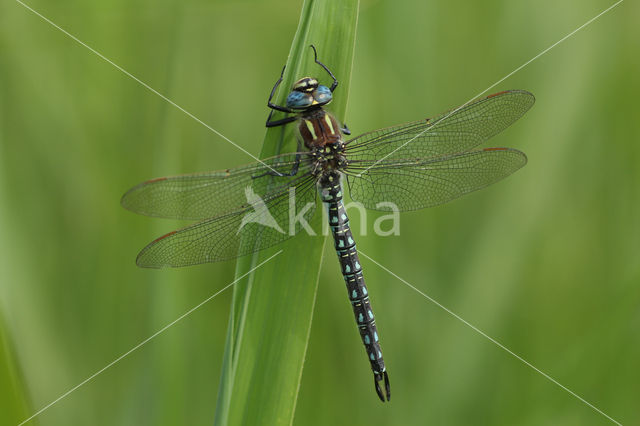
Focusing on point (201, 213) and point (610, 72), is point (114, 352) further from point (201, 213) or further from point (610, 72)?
point (610, 72)

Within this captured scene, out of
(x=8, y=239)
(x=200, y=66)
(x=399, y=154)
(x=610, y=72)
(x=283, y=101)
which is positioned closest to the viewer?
(x=283, y=101)

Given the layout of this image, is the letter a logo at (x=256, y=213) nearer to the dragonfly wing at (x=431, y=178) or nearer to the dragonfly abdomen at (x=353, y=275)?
→ the dragonfly abdomen at (x=353, y=275)

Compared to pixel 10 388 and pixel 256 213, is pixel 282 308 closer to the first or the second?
pixel 256 213

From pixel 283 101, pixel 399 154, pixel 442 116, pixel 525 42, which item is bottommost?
pixel 399 154

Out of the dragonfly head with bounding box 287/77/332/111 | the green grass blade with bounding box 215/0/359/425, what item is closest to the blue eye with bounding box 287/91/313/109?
the dragonfly head with bounding box 287/77/332/111

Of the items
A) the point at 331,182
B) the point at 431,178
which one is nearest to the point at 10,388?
the point at 331,182

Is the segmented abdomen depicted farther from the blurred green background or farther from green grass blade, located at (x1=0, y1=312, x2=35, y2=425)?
→ green grass blade, located at (x1=0, y1=312, x2=35, y2=425)

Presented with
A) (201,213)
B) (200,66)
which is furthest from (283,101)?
(200,66)
